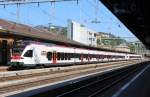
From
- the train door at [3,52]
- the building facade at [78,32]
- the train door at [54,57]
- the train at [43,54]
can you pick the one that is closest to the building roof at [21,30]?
the train door at [3,52]

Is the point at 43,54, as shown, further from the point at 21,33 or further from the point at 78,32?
the point at 78,32

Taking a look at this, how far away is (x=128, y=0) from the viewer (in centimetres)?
2253

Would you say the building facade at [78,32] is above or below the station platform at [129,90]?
above

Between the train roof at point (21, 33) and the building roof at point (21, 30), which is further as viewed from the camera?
the building roof at point (21, 30)

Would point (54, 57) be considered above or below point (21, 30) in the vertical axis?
below

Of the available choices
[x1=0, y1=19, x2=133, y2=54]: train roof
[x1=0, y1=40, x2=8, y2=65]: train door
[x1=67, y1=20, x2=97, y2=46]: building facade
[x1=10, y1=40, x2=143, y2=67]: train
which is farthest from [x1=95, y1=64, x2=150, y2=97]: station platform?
[x1=67, y1=20, x2=97, y2=46]: building facade

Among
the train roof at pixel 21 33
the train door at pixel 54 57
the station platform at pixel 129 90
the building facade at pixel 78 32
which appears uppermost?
the building facade at pixel 78 32

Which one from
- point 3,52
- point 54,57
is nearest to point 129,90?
point 54,57

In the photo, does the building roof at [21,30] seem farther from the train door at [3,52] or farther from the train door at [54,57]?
the train door at [54,57]

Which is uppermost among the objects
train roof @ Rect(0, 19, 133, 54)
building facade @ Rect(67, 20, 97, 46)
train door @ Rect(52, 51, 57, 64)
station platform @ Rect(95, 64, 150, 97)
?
building facade @ Rect(67, 20, 97, 46)

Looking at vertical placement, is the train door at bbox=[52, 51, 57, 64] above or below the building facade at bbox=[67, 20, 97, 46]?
below

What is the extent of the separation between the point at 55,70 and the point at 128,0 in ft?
80.5

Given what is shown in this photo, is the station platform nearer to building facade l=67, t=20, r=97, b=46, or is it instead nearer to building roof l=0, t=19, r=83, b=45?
building roof l=0, t=19, r=83, b=45

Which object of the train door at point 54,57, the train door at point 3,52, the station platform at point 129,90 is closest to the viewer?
the station platform at point 129,90
